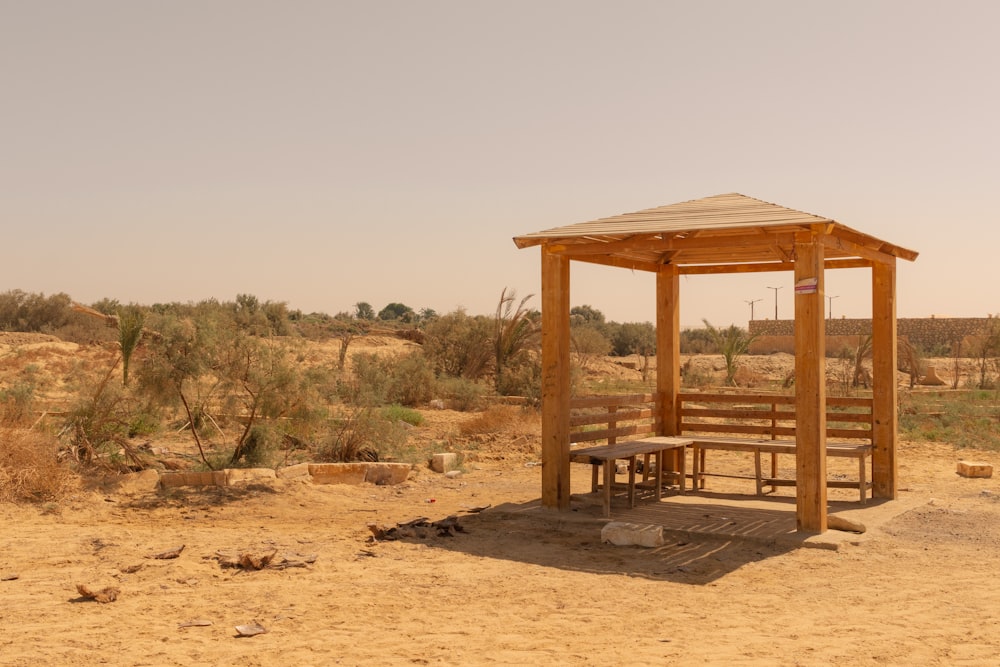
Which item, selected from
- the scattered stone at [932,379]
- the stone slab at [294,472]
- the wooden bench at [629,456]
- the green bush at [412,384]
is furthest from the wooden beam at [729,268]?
the scattered stone at [932,379]

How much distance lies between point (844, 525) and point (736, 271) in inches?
167

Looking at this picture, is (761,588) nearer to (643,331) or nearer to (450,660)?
(450,660)

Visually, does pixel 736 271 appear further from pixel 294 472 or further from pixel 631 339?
pixel 631 339

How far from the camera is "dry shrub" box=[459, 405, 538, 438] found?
15789 millimetres

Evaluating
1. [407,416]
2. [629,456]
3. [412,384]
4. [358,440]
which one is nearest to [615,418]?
[629,456]

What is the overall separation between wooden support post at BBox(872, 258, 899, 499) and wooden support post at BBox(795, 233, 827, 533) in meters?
2.50

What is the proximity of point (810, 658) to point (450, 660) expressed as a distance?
197cm

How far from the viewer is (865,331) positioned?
44.2 meters

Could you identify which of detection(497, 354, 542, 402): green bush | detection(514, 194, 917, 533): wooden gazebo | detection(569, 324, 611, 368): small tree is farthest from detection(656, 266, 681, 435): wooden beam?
detection(569, 324, 611, 368): small tree

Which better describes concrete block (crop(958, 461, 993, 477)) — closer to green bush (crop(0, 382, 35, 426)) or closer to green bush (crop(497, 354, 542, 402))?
green bush (crop(497, 354, 542, 402))

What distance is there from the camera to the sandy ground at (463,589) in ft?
17.8

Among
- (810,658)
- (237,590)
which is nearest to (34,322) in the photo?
(237,590)

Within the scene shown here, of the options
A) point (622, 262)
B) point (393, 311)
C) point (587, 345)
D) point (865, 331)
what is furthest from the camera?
point (393, 311)

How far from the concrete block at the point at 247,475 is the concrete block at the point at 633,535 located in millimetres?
4338
